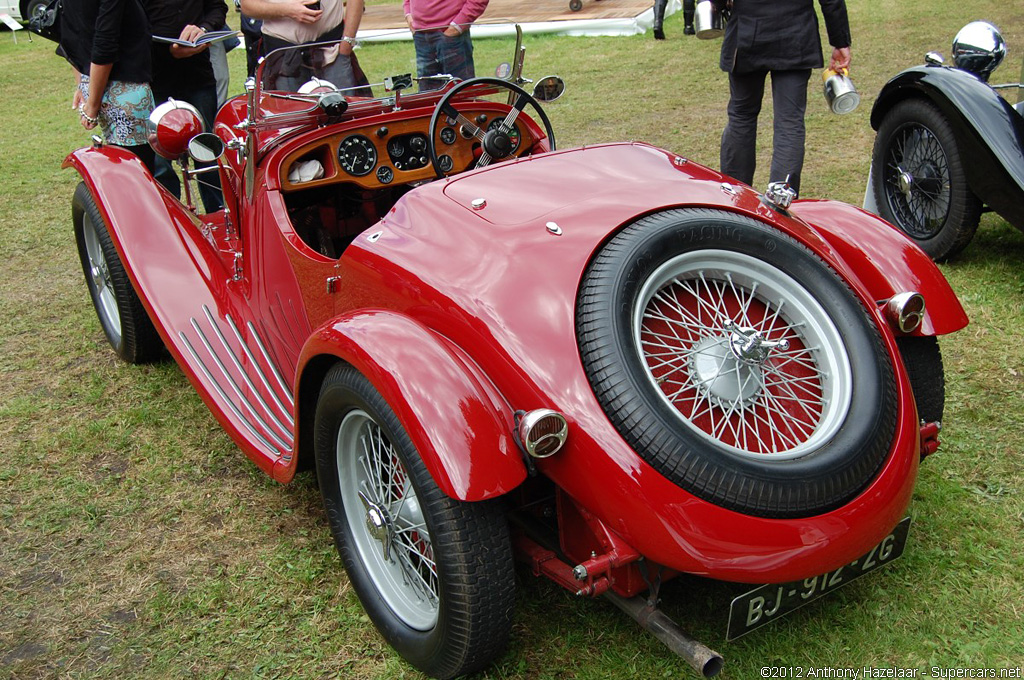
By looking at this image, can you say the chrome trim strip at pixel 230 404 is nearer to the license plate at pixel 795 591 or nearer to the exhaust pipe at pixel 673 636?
the exhaust pipe at pixel 673 636

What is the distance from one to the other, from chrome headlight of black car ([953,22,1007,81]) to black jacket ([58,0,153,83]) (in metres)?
4.37

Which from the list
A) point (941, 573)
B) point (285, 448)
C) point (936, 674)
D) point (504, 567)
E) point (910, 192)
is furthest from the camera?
point (910, 192)

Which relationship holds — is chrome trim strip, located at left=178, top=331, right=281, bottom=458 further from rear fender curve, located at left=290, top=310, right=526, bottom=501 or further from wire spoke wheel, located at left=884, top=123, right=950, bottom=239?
wire spoke wheel, located at left=884, top=123, right=950, bottom=239

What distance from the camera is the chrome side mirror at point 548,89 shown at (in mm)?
3615

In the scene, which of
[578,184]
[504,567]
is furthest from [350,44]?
[504,567]

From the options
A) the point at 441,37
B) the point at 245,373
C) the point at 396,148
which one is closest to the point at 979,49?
the point at 396,148

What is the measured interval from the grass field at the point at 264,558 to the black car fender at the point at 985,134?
0.48 metres

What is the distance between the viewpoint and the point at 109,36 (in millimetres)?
4535

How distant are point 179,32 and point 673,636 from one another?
4682mm

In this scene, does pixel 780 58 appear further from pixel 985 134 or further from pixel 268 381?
pixel 268 381

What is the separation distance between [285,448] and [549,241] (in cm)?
125

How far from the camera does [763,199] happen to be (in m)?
2.87

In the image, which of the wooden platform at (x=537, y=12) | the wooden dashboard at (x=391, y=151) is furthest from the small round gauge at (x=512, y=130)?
the wooden platform at (x=537, y=12)

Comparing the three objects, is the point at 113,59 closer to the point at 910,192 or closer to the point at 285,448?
the point at 285,448
